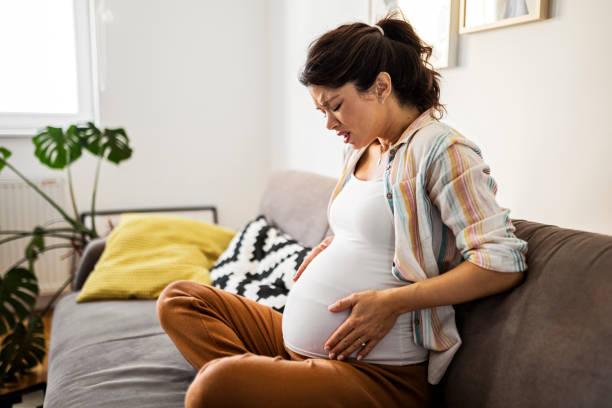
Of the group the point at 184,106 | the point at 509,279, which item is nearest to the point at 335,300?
the point at 509,279

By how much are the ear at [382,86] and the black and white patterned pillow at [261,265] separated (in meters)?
0.66

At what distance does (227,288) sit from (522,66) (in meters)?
1.07

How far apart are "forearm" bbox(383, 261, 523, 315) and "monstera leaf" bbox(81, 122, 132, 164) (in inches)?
63.2

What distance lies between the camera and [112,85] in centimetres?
272

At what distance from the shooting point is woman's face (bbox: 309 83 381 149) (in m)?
1.06

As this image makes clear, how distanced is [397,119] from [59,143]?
1.53 metres

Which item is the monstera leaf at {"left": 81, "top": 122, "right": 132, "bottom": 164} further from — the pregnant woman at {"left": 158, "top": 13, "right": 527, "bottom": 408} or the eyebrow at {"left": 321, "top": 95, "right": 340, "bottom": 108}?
the eyebrow at {"left": 321, "top": 95, "right": 340, "bottom": 108}

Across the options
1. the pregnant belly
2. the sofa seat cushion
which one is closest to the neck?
the pregnant belly

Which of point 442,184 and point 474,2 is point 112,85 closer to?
point 474,2

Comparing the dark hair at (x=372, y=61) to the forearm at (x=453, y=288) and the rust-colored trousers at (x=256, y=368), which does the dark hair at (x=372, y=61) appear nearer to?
the forearm at (x=453, y=288)

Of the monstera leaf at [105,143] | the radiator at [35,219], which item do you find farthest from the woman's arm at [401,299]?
the radiator at [35,219]

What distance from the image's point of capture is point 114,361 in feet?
4.48

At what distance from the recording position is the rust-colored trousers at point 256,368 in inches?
34.5

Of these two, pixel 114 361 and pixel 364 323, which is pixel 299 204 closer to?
pixel 114 361
